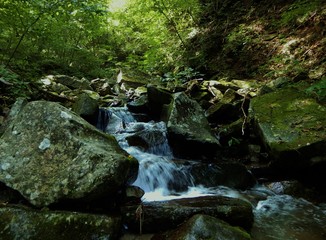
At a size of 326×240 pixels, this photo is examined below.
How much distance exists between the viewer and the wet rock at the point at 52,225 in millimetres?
2521

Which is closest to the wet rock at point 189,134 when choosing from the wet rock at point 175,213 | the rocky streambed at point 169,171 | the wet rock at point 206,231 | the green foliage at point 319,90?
the rocky streambed at point 169,171

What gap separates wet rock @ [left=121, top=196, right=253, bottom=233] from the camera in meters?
3.00

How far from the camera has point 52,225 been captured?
2.59 meters

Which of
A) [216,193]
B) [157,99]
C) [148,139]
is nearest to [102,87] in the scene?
[157,99]

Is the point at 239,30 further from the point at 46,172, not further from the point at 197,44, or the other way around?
the point at 46,172

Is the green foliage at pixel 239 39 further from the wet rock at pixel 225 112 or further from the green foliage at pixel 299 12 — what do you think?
the wet rock at pixel 225 112

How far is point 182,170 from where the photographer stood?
461cm

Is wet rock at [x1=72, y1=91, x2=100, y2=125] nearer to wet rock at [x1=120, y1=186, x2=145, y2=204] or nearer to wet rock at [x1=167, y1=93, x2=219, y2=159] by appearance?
wet rock at [x1=167, y1=93, x2=219, y2=159]

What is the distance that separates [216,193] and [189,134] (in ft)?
4.29

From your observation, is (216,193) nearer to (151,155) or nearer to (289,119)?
(151,155)

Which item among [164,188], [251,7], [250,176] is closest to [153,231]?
[164,188]

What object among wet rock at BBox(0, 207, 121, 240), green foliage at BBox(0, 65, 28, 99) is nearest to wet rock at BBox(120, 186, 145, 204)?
wet rock at BBox(0, 207, 121, 240)

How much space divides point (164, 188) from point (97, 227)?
64.4 inches

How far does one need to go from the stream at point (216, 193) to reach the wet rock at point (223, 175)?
94 millimetres
